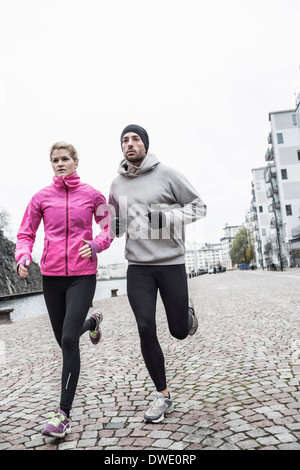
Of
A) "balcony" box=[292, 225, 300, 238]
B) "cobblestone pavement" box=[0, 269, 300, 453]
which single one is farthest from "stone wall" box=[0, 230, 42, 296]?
"cobblestone pavement" box=[0, 269, 300, 453]

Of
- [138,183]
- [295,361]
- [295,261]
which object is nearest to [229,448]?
[138,183]

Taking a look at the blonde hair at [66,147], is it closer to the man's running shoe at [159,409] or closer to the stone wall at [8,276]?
the man's running shoe at [159,409]

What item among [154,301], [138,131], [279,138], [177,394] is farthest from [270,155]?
[154,301]

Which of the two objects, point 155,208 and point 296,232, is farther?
point 296,232

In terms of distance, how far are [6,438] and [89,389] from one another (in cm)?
125

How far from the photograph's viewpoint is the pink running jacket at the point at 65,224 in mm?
3020

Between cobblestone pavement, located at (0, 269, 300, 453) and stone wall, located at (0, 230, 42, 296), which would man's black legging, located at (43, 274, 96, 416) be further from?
stone wall, located at (0, 230, 42, 296)

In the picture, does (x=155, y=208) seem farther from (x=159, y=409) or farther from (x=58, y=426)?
Answer: (x=58, y=426)

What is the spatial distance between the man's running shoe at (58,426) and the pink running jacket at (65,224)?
40.5 inches

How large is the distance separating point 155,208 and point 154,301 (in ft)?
2.48

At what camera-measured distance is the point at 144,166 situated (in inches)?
125

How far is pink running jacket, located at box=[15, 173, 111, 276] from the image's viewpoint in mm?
3020

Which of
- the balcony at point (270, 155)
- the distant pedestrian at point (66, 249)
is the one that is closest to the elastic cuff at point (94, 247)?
the distant pedestrian at point (66, 249)
